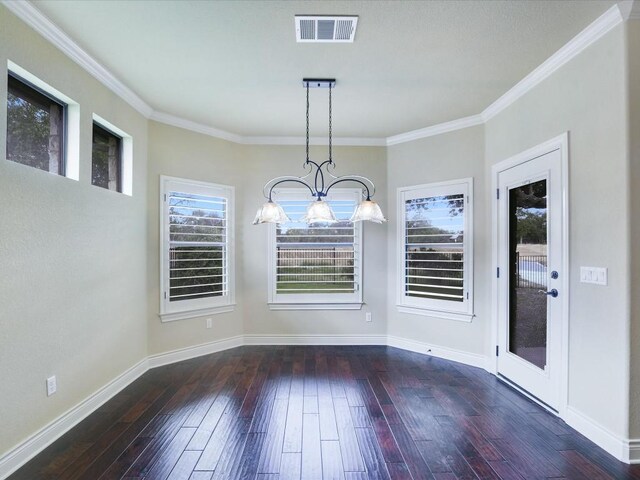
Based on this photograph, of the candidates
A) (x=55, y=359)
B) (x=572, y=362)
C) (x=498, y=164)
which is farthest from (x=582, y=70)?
(x=55, y=359)

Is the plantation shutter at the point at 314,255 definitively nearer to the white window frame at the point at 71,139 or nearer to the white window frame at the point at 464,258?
the white window frame at the point at 464,258

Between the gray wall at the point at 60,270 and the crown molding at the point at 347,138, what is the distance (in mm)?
73

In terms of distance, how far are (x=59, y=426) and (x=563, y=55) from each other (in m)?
4.69

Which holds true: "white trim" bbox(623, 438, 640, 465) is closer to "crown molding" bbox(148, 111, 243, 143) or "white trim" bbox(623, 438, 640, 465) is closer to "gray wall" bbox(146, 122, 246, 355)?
"gray wall" bbox(146, 122, 246, 355)

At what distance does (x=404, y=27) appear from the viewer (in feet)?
7.96

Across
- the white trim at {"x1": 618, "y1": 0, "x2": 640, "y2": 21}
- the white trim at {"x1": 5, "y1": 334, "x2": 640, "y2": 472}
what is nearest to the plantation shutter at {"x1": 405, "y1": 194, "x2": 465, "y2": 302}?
the white trim at {"x1": 5, "y1": 334, "x2": 640, "y2": 472}

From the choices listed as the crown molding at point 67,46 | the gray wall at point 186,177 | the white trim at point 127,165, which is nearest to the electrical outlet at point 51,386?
the gray wall at point 186,177

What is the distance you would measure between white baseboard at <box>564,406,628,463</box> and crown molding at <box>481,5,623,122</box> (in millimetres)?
2692

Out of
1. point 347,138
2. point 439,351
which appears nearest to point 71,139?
point 347,138

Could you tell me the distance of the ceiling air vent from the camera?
2330 mm

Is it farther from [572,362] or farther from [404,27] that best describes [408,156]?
[572,362]

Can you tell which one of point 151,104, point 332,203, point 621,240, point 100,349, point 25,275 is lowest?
point 100,349

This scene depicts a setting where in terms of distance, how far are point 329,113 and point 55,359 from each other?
3256 millimetres

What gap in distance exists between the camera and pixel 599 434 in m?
2.43
